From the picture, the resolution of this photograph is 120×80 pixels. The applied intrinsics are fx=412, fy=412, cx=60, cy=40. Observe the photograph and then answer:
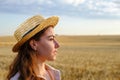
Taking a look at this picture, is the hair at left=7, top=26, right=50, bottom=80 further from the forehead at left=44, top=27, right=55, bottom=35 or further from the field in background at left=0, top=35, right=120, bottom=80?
the field in background at left=0, top=35, right=120, bottom=80

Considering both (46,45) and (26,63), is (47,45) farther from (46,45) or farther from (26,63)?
(26,63)

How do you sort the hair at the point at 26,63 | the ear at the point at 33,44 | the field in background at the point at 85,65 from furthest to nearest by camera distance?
the field in background at the point at 85,65, the ear at the point at 33,44, the hair at the point at 26,63

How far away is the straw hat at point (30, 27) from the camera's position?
3027 mm

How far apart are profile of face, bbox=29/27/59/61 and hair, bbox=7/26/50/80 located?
0.10ft

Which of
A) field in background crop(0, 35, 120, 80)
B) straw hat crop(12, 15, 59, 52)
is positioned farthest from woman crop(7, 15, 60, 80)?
field in background crop(0, 35, 120, 80)

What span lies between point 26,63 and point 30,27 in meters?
0.27

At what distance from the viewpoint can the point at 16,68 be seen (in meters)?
3.08

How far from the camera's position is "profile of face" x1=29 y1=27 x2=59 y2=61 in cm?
308

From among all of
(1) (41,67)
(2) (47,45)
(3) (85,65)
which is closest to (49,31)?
(2) (47,45)

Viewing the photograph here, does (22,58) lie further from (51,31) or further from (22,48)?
(51,31)

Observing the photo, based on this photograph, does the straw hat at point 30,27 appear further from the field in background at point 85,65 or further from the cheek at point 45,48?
the field in background at point 85,65

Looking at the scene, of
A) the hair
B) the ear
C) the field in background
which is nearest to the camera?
the hair

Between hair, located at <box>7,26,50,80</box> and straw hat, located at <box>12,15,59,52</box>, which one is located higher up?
straw hat, located at <box>12,15,59,52</box>

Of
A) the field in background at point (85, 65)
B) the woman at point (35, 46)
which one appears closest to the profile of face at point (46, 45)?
the woman at point (35, 46)
